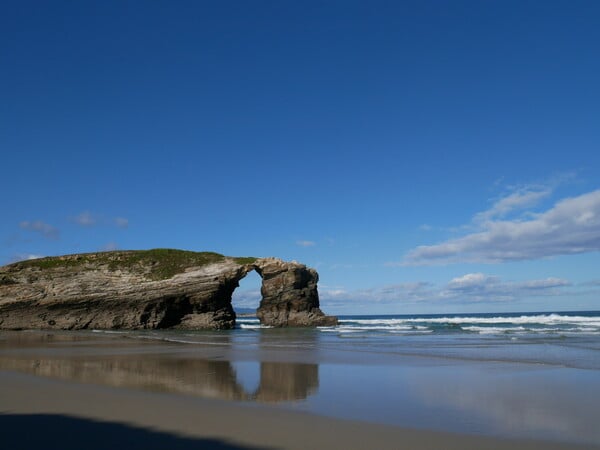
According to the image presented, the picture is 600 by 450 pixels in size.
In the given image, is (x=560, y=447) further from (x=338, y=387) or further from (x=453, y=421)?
(x=338, y=387)

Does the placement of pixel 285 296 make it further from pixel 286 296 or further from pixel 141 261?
pixel 141 261

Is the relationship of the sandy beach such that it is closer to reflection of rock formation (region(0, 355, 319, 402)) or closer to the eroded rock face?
reflection of rock formation (region(0, 355, 319, 402))

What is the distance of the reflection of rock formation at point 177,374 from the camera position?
428 inches

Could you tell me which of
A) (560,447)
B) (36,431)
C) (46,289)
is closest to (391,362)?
(560,447)

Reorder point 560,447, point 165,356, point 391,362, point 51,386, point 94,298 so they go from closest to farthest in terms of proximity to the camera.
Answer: point 560,447 → point 51,386 → point 391,362 → point 165,356 → point 94,298

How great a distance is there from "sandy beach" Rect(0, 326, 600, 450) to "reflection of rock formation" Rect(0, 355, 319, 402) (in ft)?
0.09

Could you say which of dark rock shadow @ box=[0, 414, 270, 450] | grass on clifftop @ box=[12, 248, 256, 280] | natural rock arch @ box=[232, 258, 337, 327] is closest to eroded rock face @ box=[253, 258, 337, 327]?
natural rock arch @ box=[232, 258, 337, 327]

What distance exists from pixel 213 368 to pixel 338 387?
18.3 ft

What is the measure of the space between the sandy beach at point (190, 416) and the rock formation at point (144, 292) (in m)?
36.1

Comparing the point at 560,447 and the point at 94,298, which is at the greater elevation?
the point at 94,298

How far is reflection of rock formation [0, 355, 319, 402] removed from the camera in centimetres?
1087

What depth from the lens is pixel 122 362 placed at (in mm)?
17281

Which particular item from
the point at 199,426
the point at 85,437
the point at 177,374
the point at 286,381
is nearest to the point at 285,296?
the point at 177,374

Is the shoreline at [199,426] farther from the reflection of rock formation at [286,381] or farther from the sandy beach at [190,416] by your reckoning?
the reflection of rock formation at [286,381]
